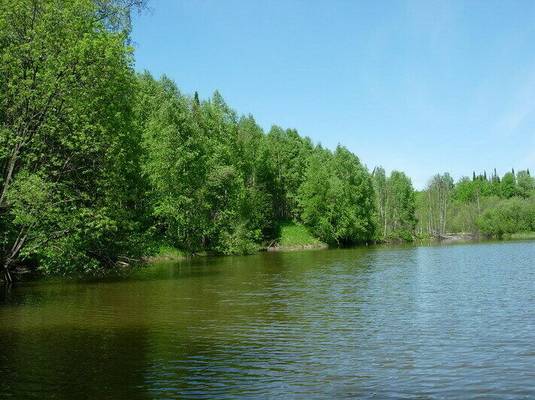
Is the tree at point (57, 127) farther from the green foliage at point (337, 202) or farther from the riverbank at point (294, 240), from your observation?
the green foliage at point (337, 202)

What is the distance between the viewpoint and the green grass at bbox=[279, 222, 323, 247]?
326 feet

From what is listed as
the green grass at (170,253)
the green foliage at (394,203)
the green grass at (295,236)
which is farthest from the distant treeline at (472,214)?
the green grass at (170,253)

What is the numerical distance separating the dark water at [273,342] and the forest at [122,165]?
18.8ft

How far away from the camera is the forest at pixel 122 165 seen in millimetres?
31750

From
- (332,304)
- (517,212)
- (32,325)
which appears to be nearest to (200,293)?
(332,304)

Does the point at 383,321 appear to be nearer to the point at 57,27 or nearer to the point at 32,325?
the point at 32,325

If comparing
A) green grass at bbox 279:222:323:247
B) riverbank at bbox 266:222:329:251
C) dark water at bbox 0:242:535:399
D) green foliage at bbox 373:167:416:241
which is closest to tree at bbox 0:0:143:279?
dark water at bbox 0:242:535:399

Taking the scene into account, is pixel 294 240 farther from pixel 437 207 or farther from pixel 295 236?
pixel 437 207

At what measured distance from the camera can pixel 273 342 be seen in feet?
56.5

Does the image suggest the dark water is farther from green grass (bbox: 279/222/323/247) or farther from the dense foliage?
green grass (bbox: 279/222/323/247)

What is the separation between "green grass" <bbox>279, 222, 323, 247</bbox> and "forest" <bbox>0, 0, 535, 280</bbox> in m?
1.39

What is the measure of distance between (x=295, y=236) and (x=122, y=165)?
6449cm

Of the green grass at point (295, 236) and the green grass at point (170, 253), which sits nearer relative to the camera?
the green grass at point (170, 253)

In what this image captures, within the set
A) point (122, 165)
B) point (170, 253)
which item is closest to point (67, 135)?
point (122, 165)
